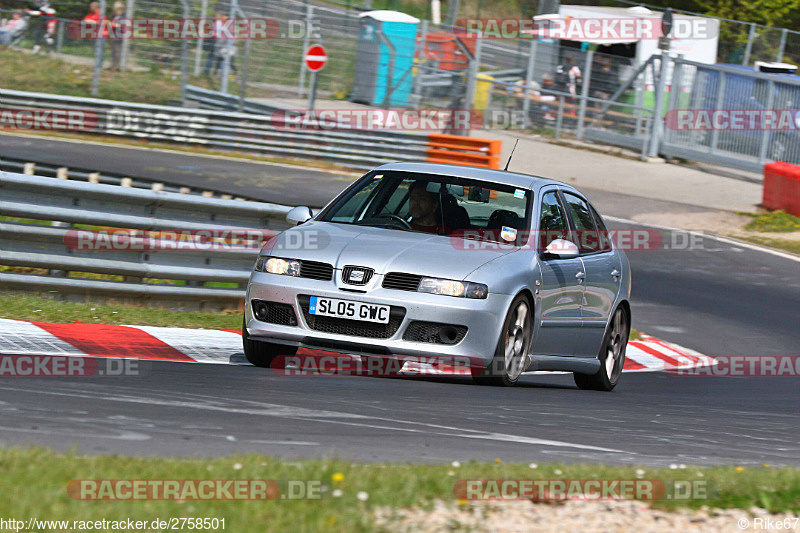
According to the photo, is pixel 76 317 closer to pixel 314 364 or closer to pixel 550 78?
pixel 314 364

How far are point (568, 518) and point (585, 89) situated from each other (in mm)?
27132

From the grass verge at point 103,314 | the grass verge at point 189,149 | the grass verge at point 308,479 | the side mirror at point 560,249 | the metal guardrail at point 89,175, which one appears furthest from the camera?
the grass verge at point 189,149

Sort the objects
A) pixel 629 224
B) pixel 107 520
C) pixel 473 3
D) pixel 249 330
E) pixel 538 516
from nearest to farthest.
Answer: pixel 107 520, pixel 538 516, pixel 249 330, pixel 629 224, pixel 473 3

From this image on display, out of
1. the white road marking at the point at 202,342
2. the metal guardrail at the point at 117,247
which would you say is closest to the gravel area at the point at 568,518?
the white road marking at the point at 202,342

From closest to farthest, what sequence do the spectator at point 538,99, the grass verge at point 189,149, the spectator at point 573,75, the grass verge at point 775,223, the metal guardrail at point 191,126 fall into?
the grass verge at point 775,223 < the grass verge at point 189,149 < the metal guardrail at point 191,126 < the spectator at point 573,75 < the spectator at point 538,99

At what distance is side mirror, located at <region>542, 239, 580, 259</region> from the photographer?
8.20 m

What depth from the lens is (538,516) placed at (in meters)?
4.23

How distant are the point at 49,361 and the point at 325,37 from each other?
2179 centimetres

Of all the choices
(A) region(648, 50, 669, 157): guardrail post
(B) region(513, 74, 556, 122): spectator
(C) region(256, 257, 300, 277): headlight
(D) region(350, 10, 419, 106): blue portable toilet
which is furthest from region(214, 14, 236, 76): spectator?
(C) region(256, 257, 300, 277): headlight

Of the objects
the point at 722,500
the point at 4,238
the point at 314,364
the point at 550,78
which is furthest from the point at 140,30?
the point at 722,500

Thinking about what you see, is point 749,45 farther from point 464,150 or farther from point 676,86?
point 464,150

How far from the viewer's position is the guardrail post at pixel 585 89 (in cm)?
3036

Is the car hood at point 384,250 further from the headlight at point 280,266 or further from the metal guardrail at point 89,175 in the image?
→ the metal guardrail at point 89,175

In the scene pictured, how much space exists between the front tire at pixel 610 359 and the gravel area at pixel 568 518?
4.89 metres
